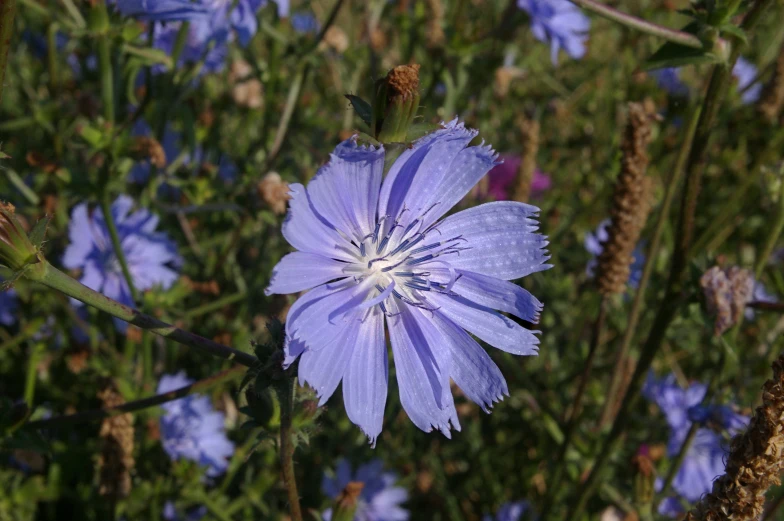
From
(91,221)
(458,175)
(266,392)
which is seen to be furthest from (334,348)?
(91,221)

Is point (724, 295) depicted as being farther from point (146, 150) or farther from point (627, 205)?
point (146, 150)

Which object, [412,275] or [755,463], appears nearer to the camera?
[755,463]

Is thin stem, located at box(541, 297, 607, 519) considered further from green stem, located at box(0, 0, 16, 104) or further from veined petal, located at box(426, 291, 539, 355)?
green stem, located at box(0, 0, 16, 104)

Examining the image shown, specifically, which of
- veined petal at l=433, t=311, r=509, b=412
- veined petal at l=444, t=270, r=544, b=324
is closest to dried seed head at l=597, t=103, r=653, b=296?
veined petal at l=444, t=270, r=544, b=324

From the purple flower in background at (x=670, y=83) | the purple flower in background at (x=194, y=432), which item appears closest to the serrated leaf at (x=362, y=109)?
the purple flower in background at (x=194, y=432)

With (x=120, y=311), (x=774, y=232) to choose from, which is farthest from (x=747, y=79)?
(x=120, y=311)

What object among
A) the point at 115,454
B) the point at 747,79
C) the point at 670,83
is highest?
the point at 747,79

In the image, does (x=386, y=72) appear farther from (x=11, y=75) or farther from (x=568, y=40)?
(x=11, y=75)

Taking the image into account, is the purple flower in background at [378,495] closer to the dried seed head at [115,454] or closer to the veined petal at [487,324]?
the dried seed head at [115,454]
